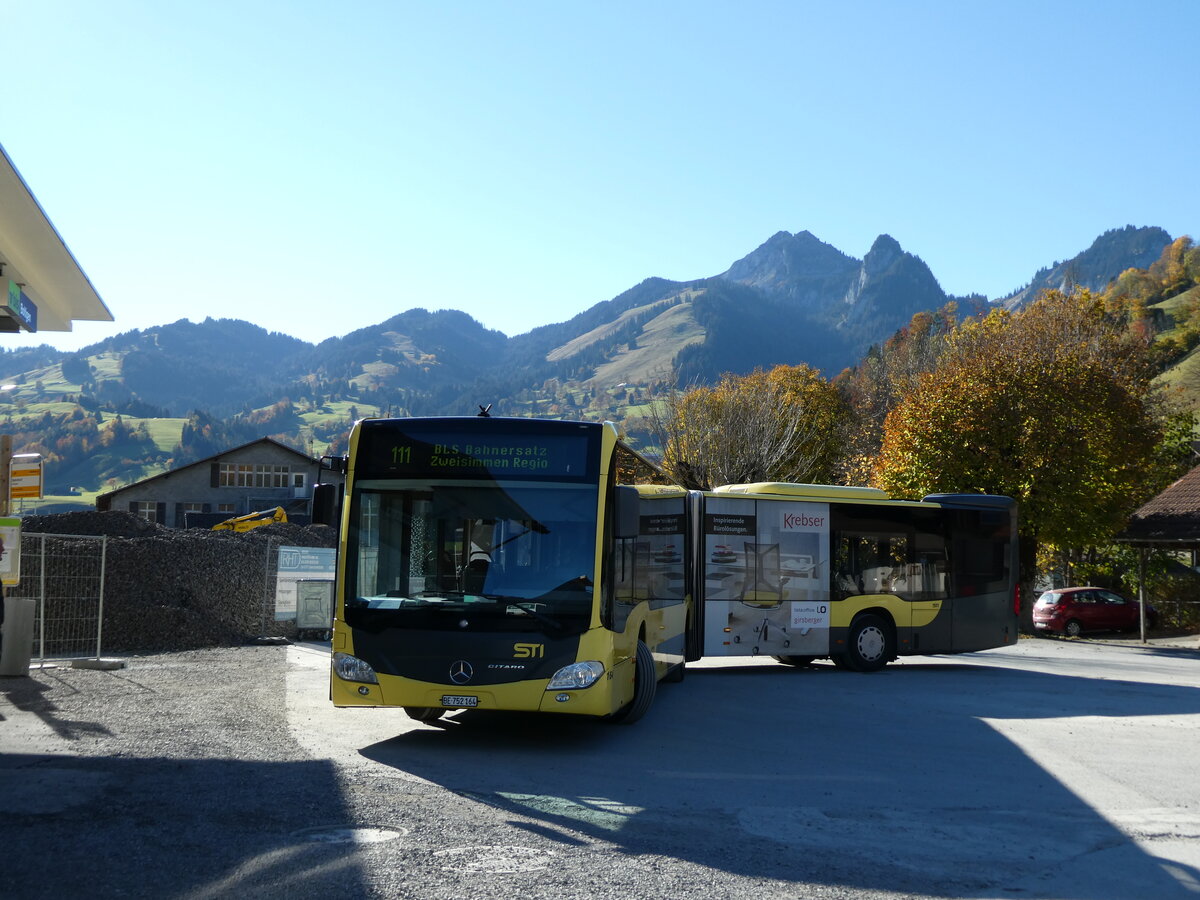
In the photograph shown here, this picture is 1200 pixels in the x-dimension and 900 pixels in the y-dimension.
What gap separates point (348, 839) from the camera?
670cm

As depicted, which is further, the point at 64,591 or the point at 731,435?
the point at 731,435

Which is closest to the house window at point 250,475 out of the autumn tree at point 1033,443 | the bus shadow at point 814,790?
the autumn tree at point 1033,443

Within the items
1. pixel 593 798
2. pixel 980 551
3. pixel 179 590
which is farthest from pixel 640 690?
pixel 179 590

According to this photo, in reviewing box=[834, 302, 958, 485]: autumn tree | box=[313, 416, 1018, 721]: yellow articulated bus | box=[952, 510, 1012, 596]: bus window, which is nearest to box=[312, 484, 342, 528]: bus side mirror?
box=[313, 416, 1018, 721]: yellow articulated bus

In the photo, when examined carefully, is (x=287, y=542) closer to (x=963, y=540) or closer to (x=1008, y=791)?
(x=963, y=540)

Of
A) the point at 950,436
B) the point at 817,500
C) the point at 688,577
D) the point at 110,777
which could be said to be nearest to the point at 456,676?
the point at 110,777

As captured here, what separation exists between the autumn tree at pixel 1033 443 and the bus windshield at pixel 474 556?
26.1m

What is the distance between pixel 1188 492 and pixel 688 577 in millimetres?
21949

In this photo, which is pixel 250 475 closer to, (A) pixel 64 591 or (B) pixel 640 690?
(A) pixel 64 591

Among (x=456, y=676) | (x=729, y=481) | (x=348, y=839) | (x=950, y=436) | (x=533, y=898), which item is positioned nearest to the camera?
(x=533, y=898)

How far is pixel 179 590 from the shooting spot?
2352 cm

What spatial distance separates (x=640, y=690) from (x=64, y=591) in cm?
1321

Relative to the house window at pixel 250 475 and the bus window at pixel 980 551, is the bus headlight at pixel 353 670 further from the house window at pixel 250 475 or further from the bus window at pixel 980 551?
the house window at pixel 250 475

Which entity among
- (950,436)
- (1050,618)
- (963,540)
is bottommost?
(1050,618)
